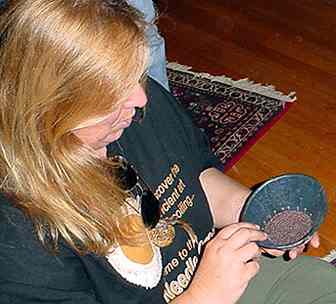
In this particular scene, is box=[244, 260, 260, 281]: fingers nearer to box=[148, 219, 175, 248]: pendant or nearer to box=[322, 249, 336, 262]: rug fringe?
box=[148, 219, 175, 248]: pendant

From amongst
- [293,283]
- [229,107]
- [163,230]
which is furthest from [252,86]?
[163,230]

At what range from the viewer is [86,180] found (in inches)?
33.5

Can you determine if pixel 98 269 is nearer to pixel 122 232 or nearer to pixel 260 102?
pixel 122 232

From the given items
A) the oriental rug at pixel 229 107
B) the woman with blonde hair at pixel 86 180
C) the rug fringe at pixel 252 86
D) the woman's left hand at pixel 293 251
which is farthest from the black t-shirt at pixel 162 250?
the rug fringe at pixel 252 86

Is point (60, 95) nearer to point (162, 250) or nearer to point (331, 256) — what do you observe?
point (162, 250)

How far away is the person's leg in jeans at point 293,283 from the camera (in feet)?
3.56

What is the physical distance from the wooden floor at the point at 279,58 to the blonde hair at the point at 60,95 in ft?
3.12

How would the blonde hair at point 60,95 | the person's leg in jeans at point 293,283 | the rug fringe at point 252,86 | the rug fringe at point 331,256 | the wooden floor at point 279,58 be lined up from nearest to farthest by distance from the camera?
1. the blonde hair at point 60,95
2. the person's leg in jeans at point 293,283
3. the rug fringe at point 331,256
4. the wooden floor at point 279,58
5. the rug fringe at point 252,86

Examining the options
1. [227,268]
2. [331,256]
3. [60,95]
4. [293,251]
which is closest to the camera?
[60,95]

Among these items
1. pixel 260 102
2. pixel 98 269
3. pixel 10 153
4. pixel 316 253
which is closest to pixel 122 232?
pixel 98 269

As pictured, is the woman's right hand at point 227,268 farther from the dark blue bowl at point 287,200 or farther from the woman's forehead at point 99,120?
the woman's forehead at point 99,120

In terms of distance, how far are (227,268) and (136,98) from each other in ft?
0.92

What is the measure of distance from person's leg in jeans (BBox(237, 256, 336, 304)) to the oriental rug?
0.81 m

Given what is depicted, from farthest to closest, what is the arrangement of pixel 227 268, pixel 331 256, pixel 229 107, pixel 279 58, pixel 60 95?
pixel 279 58 → pixel 229 107 → pixel 331 256 → pixel 227 268 → pixel 60 95
